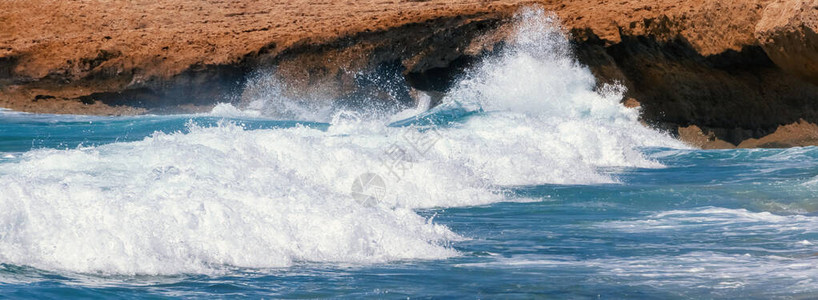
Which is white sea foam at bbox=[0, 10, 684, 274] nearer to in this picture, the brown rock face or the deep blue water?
the deep blue water

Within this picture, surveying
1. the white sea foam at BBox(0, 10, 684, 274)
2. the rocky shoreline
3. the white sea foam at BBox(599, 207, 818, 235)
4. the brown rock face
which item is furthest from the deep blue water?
the rocky shoreline

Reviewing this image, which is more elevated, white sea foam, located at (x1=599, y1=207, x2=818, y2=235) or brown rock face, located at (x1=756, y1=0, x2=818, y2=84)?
brown rock face, located at (x1=756, y1=0, x2=818, y2=84)

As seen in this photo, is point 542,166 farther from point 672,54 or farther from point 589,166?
point 672,54

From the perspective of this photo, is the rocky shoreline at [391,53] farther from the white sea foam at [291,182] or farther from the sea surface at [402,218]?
the sea surface at [402,218]

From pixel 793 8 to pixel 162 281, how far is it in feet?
31.2

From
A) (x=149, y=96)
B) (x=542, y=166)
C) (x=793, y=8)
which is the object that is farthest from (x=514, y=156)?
(x=149, y=96)

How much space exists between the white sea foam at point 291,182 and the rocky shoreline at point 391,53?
0.79 meters

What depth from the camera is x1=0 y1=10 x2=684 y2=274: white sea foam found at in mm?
5379

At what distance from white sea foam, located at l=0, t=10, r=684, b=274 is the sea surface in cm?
2

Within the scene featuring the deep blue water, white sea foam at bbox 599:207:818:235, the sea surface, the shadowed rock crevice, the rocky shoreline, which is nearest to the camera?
the deep blue water

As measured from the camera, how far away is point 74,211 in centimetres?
553

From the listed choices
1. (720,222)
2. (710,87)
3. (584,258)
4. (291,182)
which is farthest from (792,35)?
(584,258)

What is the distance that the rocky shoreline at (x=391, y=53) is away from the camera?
14383mm

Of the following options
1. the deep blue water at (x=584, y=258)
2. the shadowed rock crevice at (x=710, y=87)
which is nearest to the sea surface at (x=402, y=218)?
the deep blue water at (x=584, y=258)
